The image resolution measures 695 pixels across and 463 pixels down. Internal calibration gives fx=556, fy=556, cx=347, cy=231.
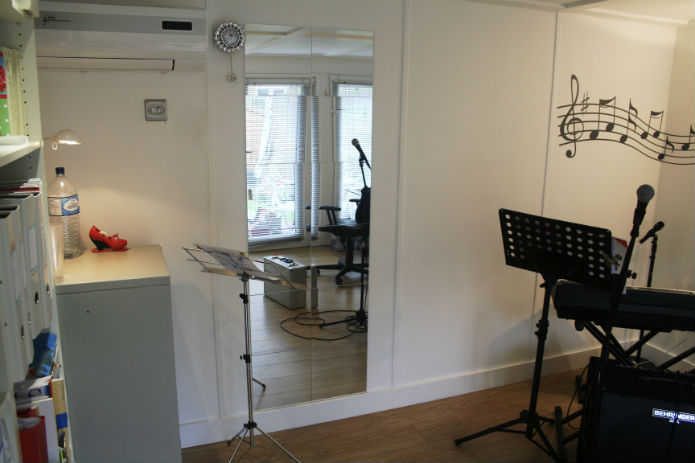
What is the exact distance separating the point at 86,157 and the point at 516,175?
242cm

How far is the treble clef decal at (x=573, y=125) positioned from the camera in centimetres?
351

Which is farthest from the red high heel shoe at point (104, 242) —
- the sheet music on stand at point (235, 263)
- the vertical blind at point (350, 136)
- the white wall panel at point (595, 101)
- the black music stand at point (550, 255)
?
the white wall panel at point (595, 101)

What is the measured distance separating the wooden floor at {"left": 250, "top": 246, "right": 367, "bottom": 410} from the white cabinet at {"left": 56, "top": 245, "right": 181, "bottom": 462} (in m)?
0.80

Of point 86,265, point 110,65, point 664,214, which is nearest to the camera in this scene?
point 86,265

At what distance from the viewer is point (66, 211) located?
2.27 metres

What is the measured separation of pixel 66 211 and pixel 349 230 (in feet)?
4.65

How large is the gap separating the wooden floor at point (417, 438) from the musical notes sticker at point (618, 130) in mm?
1702

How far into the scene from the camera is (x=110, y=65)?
2371mm

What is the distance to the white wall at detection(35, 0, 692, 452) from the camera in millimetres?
2623

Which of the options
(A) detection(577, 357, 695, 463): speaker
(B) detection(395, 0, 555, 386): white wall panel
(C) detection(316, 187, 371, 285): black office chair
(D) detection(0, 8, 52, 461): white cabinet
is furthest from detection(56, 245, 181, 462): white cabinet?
(A) detection(577, 357, 695, 463): speaker

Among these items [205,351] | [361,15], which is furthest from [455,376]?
[361,15]

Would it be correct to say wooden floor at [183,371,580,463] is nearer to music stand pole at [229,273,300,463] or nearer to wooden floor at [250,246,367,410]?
music stand pole at [229,273,300,463]

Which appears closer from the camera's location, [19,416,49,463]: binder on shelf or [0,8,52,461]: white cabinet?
[0,8,52,461]: white cabinet

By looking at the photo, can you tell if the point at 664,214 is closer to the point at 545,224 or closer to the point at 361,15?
the point at 545,224
